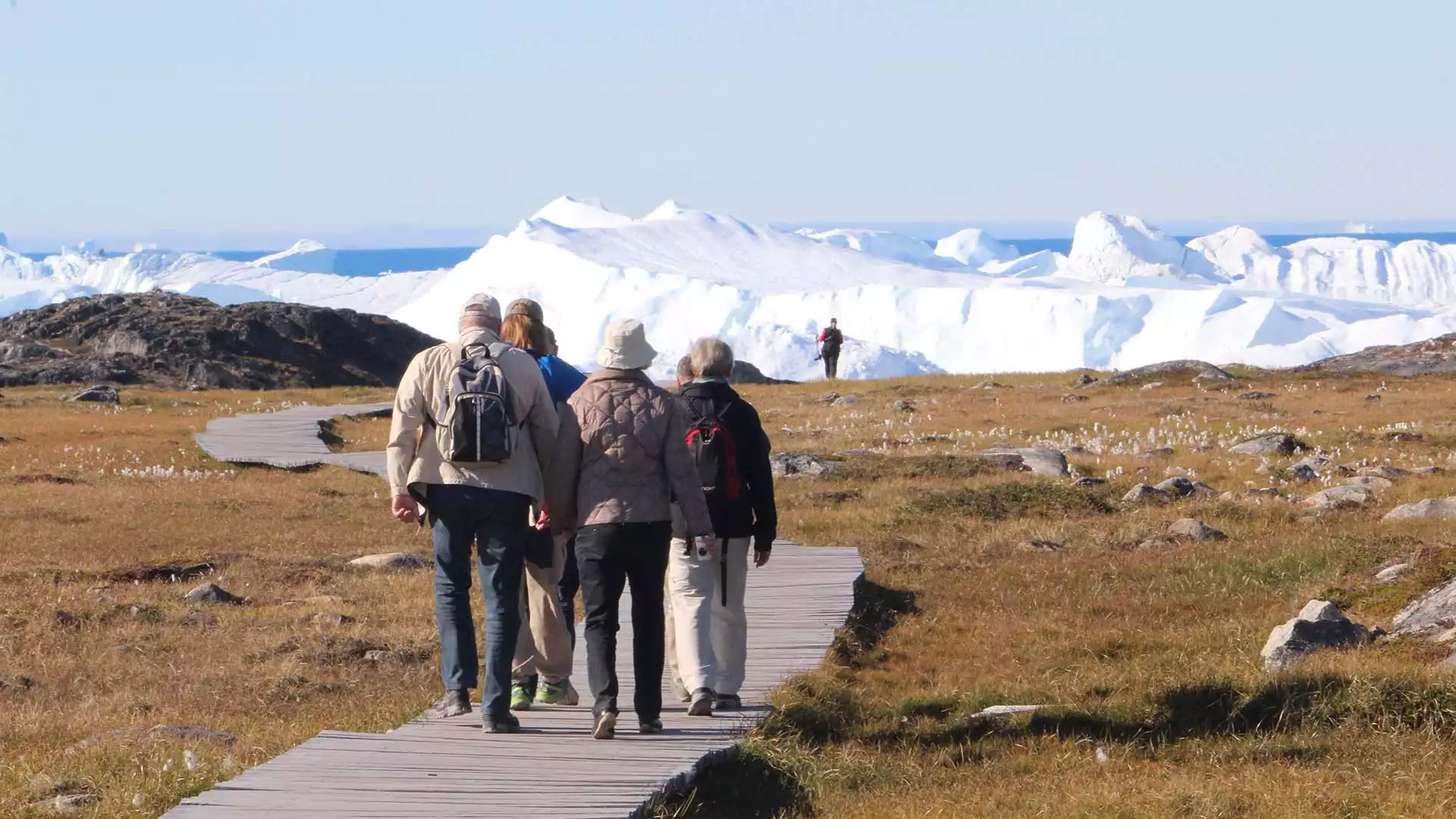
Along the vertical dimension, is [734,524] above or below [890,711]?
above

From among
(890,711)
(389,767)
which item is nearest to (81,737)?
(389,767)

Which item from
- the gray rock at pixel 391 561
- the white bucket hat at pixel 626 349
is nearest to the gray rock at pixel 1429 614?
the white bucket hat at pixel 626 349

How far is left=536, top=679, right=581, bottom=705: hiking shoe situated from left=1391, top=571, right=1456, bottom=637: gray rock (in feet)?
21.4

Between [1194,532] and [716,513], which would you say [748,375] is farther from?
[716,513]

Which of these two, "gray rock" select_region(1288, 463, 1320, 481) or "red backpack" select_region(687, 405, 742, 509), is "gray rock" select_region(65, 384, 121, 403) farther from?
"red backpack" select_region(687, 405, 742, 509)

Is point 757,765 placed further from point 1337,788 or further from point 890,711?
point 1337,788

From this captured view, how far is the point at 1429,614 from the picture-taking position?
12.6m

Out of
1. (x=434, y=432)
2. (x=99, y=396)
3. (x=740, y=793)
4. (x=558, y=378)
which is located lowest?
(x=99, y=396)

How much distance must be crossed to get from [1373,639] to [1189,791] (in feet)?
15.9

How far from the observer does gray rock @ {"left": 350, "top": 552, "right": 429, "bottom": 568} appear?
18.9 meters

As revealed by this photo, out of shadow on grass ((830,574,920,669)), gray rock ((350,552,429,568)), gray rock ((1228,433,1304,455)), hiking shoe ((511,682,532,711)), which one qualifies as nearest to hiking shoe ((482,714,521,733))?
hiking shoe ((511,682,532,711))

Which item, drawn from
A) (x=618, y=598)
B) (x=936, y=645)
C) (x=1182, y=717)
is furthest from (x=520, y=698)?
(x=936, y=645)

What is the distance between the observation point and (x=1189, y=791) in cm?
837

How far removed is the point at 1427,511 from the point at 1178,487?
419cm
